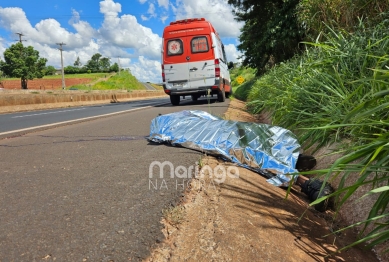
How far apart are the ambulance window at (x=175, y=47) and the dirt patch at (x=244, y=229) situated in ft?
28.0

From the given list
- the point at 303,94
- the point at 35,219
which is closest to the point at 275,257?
the point at 35,219

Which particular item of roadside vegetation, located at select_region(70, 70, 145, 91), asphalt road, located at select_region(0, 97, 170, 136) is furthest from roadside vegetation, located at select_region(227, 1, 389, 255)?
roadside vegetation, located at select_region(70, 70, 145, 91)

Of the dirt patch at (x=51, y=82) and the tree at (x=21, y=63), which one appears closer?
the tree at (x=21, y=63)

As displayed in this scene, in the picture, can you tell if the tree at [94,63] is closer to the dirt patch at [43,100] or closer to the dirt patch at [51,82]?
the dirt patch at [51,82]

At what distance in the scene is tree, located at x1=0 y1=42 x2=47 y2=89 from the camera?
197 ft

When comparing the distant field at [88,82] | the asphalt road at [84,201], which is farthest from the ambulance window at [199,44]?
the distant field at [88,82]

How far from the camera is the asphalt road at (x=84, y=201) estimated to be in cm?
140

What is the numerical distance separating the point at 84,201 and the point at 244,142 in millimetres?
1882

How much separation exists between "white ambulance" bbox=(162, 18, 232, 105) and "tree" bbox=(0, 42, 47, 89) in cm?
6234

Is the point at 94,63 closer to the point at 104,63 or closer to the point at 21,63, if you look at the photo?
the point at 104,63

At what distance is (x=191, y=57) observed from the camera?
10172mm

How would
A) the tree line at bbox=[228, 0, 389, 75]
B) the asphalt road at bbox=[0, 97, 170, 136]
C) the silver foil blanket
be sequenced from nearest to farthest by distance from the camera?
the silver foil blanket → the tree line at bbox=[228, 0, 389, 75] → the asphalt road at bbox=[0, 97, 170, 136]

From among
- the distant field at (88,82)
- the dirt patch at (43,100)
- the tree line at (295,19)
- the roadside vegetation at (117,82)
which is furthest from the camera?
the roadside vegetation at (117,82)

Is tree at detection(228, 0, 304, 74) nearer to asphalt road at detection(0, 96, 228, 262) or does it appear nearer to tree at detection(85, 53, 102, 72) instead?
asphalt road at detection(0, 96, 228, 262)
